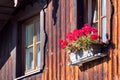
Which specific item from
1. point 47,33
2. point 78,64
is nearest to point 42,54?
point 47,33

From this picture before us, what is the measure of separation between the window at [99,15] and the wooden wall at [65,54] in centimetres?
13

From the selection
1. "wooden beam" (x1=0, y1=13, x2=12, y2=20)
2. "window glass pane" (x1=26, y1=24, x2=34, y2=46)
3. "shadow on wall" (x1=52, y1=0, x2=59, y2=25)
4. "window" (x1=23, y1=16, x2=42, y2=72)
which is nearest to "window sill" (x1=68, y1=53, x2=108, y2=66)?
"shadow on wall" (x1=52, y1=0, x2=59, y2=25)

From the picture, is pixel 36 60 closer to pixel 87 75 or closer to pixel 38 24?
pixel 38 24

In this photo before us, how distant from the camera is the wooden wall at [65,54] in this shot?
10.3 m

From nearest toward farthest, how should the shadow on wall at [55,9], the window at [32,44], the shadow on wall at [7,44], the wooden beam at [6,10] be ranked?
1. the shadow on wall at [55,9]
2. the window at [32,44]
3. the wooden beam at [6,10]
4. the shadow on wall at [7,44]

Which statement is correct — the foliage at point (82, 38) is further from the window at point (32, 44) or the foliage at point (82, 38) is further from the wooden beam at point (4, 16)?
the wooden beam at point (4, 16)

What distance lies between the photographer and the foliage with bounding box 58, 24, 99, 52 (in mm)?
→ 10516

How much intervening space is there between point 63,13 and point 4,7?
7.89 feet

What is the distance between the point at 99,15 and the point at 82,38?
0.61 meters

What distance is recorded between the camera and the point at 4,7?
1419 cm

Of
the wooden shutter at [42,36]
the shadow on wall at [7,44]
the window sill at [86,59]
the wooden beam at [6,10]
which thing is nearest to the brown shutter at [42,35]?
the wooden shutter at [42,36]

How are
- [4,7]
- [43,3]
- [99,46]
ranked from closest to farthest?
[99,46], [43,3], [4,7]

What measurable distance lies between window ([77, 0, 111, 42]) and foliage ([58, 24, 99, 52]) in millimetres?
163

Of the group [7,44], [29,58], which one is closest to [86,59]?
[29,58]
